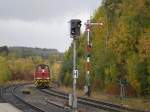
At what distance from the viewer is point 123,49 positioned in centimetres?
4738

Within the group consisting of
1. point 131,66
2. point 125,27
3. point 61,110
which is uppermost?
point 125,27

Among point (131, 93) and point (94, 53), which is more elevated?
point (94, 53)

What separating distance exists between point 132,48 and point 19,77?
254 feet

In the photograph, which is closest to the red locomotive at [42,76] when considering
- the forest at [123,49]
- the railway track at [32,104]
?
the forest at [123,49]

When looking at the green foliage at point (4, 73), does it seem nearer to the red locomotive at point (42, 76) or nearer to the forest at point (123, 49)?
the red locomotive at point (42, 76)

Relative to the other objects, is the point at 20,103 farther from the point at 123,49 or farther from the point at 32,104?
the point at 123,49

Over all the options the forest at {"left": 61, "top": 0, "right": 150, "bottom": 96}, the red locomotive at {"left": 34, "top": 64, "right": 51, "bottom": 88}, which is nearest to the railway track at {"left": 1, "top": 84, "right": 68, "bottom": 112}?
the forest at {"left": 61, "top": 0, "right": 150, "bottom": 96}

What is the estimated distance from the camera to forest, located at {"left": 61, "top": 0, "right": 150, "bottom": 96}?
1719 inches

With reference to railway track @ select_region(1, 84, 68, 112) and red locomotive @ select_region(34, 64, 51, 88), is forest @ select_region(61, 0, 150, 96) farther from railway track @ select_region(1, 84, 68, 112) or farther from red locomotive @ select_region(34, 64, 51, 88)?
railway track @ select_region(1, 84, 68, 112)

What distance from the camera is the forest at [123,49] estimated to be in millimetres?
43656

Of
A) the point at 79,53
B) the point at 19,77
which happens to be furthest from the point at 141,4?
the point at 19,77

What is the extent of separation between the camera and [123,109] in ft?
99.0

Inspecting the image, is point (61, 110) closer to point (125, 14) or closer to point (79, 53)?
point (125, 14)

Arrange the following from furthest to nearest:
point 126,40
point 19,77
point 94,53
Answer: point 19,77 < point 94,53 < point 126,40
